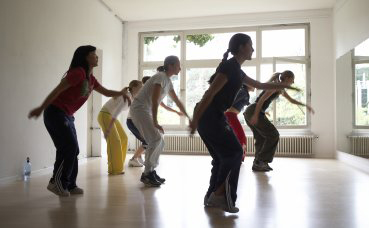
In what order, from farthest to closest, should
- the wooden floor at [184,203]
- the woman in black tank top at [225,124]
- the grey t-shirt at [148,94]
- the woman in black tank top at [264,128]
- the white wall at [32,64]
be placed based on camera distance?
the woman in black tank top at [264,128] → the white wall at [32,64] → the grey t-shirt at [148,94] → the woman in black tank top at [225,124] → the wooden floor at [184,203]

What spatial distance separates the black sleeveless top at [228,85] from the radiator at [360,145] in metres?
3.33

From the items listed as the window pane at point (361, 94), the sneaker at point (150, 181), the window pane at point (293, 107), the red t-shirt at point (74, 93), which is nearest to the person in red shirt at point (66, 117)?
the red t-shirt at point (74, 93)

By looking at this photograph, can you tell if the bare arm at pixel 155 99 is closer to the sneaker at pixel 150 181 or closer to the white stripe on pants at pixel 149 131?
the white stripe on pants at pixel 149 131

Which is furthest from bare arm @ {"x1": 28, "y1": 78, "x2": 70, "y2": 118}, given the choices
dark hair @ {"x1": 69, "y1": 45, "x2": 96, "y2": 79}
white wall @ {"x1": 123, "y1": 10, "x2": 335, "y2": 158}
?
white wall @ {"x1": 123, "y1": 10, "x2": 335, "y2": 158}

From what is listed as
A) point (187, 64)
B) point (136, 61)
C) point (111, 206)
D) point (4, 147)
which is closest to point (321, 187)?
point (111, 206)

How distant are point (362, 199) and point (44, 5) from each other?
426 cm

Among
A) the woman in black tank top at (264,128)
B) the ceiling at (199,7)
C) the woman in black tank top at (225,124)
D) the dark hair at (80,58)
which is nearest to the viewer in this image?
the woman in black tank top at (225,124)

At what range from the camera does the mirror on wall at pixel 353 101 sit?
190 inches

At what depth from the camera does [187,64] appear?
7566 millimetres

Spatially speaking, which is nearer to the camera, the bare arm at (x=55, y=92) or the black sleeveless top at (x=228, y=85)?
the black sleeveless top at (x=228, y=85)

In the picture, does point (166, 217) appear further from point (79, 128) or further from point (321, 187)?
point (79, 128)

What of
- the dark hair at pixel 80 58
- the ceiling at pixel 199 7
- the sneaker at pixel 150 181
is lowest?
the sneaker at pixel 150 181

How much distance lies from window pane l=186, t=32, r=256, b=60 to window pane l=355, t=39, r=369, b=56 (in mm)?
2594

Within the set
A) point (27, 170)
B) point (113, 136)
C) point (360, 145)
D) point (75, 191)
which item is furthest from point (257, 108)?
point (27, 170)
